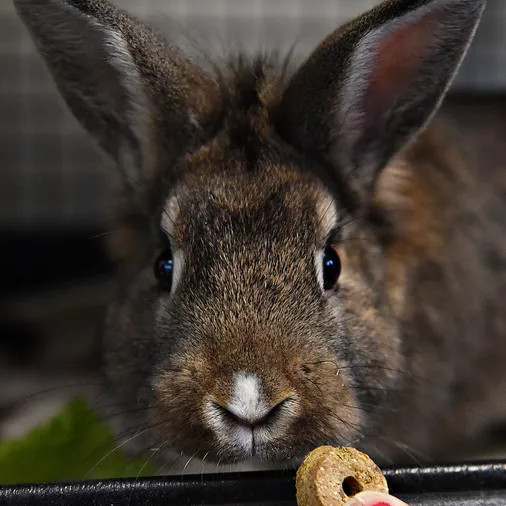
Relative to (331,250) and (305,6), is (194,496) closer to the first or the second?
(331,250)

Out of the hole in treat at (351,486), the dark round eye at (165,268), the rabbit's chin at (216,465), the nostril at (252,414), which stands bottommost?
the rabbit's chin at (216,465)

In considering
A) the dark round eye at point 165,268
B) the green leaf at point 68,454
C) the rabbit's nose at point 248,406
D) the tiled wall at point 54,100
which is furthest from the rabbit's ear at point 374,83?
the tiled wall at point 54,100

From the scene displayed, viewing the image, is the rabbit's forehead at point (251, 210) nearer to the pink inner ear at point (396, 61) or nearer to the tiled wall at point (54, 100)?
the pink inner ear at point (396, 61)

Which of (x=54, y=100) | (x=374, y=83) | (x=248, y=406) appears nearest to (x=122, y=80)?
(x=374, y=83)

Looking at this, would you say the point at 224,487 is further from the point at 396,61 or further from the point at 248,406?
the point at 396,61

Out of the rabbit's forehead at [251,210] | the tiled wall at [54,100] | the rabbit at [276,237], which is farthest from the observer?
the tiled wall at [54,100]

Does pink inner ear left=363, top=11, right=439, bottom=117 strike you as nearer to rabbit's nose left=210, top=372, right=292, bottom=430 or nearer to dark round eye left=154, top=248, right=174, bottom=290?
dark round eye left=154, top=248, right=174, bottom=290

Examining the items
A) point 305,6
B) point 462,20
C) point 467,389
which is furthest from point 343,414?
point 305,6
